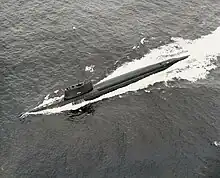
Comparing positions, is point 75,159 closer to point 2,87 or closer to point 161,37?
point 2,87

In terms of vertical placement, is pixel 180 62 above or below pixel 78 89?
below

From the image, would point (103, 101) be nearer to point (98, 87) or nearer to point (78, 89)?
point (98, 87)

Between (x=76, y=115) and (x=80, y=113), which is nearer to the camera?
(x=76, y=115)

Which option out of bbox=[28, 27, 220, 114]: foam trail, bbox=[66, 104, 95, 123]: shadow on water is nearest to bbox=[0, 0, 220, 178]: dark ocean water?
bbox=[66, 104, 95, 123]: shadow on water

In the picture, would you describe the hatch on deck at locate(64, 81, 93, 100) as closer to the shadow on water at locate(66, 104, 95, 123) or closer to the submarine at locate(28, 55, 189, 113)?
the submarine at locate(28, 55, 189, 113)

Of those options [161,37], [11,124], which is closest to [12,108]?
[11,124]

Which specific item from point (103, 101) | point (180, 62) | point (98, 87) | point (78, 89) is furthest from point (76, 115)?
point (180, 62)
